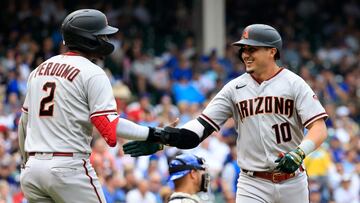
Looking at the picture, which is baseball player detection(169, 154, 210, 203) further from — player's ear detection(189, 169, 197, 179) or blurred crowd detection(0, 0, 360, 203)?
blurred crowd detection(0, 0, 360, 203)

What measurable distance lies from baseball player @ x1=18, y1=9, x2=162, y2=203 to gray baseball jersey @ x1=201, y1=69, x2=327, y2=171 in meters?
1.04

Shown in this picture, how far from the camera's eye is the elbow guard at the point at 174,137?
6.22m

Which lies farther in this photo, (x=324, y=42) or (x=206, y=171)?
(x=324, y=42)

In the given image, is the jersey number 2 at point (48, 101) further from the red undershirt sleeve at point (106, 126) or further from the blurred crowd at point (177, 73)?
the blurred crowd at point (177, 73)

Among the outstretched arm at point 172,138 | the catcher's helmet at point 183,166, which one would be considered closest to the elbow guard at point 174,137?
the outstretched arm at point 172,138

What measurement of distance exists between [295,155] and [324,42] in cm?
1633

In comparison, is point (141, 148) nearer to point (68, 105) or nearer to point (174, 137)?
point (174, 137)

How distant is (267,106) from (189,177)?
2.65 ft

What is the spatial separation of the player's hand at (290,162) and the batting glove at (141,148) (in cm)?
85

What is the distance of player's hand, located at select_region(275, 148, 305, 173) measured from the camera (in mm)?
6344

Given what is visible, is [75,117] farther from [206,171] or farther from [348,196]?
[348,196]

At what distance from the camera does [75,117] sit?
5969mm

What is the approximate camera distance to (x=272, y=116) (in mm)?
6785

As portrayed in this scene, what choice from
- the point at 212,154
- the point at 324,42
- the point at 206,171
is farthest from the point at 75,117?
the point at 324,42
